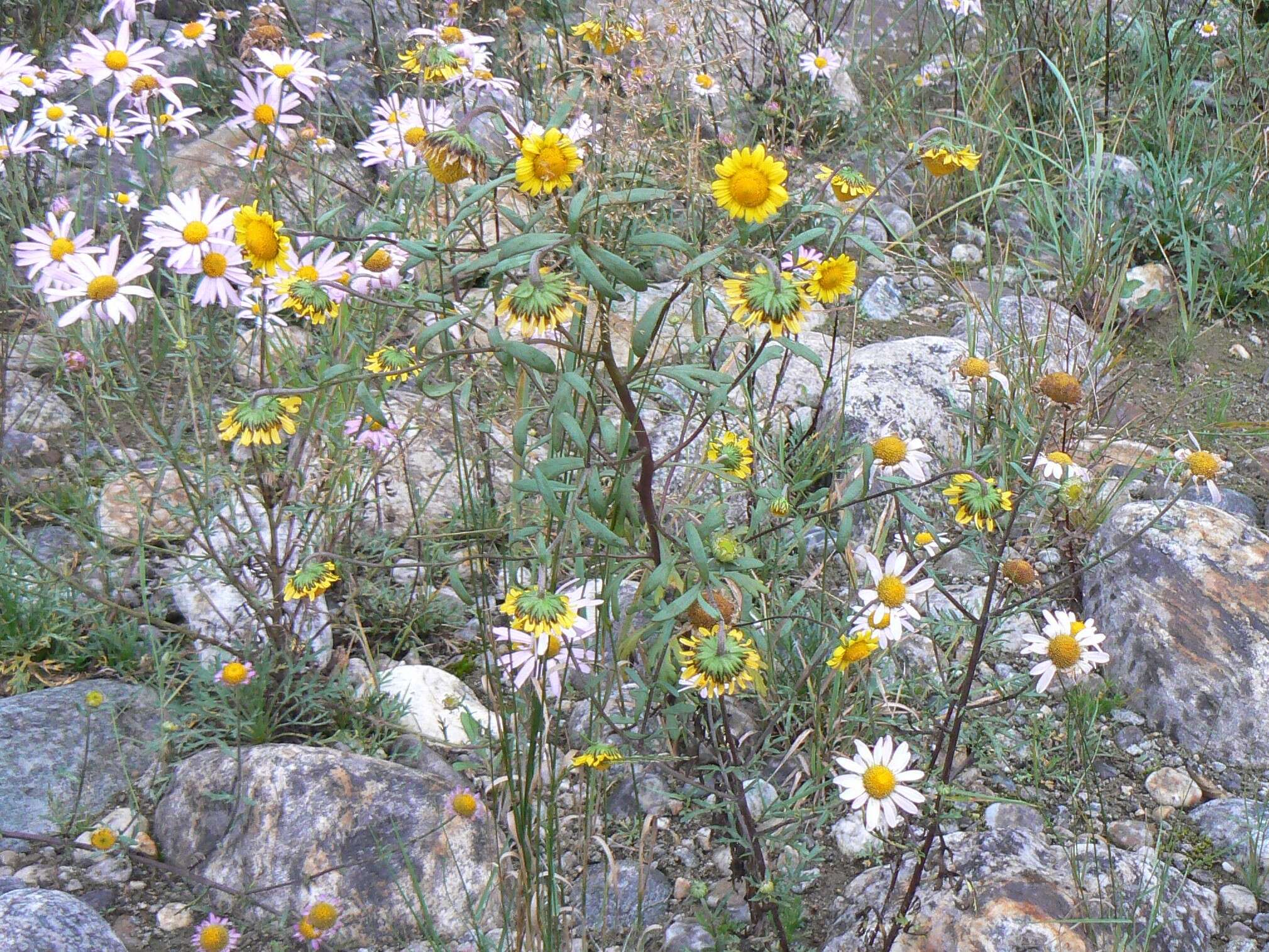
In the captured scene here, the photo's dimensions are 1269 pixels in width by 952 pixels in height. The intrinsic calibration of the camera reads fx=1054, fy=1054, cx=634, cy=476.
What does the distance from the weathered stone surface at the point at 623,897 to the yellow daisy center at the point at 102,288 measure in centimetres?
137

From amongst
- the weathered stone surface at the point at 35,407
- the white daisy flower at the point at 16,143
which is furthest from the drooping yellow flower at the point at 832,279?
the weathered stone surface at the point at 35,407

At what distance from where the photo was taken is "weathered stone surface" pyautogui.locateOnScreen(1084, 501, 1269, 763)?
2.18 m

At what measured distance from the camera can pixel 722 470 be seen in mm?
1846

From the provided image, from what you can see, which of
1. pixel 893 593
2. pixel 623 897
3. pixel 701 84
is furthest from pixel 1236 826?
pixel 701 84

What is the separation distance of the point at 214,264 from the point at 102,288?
0.24m

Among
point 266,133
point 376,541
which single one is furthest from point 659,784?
point 266,133

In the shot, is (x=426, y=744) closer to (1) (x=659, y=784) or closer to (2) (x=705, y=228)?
(1) (x=659, y=784)

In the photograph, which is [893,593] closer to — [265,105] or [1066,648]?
[1066,648]

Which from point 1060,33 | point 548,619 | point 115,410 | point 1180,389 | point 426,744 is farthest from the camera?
point 1060,33

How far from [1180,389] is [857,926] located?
2.35 m

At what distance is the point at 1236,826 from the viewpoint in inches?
78.1

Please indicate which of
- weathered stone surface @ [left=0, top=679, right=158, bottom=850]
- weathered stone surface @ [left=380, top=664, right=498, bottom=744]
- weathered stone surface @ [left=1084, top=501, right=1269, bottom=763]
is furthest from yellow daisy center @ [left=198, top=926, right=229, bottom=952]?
weathered stone surface @ [left=1084, top=501, right=1269, bottom=763]

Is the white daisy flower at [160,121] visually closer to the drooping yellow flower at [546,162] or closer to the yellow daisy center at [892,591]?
the drooping yellow flower at [546,162]

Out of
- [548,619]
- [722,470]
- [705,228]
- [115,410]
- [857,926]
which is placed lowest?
[857,926]
